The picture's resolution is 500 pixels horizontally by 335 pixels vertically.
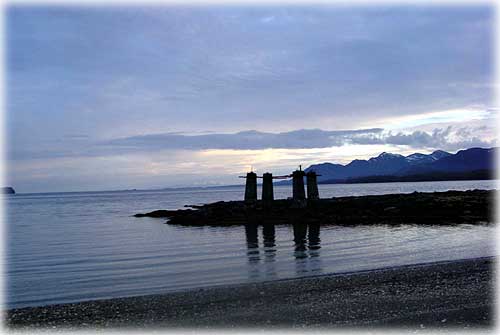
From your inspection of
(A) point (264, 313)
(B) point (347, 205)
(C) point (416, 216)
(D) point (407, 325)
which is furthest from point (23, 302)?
(B) point (347, 205)

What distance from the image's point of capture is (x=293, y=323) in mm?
9891

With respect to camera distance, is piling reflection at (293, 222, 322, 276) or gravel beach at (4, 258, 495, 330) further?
piling reflection at (293, 222, 322, 276)

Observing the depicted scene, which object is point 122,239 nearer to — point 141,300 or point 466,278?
point 141,300

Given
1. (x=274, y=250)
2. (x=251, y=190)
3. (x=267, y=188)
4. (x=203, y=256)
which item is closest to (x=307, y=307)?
(x=203, y=256)

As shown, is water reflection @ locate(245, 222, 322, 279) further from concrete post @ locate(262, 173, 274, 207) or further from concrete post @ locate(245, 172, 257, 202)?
concrete post @ locate(245, 172, 257, 202)

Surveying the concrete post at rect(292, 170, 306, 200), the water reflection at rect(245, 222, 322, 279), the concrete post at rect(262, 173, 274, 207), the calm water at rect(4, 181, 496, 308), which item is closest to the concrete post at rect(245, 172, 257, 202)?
the concrete post at rect(262, 173, 274, 207)

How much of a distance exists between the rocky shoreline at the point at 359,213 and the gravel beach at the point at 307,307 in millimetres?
25762

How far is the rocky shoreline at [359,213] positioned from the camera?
40.5m

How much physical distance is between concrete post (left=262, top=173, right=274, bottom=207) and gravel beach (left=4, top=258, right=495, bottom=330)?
108 feet

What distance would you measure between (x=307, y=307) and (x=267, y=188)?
123ft

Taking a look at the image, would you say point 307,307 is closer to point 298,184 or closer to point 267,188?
point 298,184

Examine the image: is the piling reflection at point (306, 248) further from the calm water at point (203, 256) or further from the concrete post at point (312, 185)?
the concrete post at point (312, 185)

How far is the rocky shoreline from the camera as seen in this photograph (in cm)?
4047

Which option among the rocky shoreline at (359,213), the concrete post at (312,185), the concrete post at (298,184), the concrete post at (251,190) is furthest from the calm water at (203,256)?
the concrete post at (312,185)
